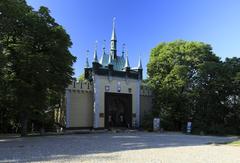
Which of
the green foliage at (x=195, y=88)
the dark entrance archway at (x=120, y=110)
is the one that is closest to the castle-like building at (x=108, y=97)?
the dark entrance archway at (x=120, y=110)

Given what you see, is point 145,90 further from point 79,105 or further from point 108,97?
point 79,105

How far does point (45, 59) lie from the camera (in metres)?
28.1

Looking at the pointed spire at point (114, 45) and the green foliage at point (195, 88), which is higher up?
the pointed spire at point (114, 45)

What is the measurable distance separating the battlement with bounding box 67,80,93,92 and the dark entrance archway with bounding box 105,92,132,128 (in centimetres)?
308

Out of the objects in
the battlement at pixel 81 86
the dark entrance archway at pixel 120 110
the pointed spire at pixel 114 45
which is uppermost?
the pointed spire at pixel 114 45

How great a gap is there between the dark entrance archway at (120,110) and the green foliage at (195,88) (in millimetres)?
3523

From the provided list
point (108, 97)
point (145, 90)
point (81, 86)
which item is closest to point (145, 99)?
point (145, 90)

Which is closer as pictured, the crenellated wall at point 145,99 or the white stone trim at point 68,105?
the white stone trim at point 68,105

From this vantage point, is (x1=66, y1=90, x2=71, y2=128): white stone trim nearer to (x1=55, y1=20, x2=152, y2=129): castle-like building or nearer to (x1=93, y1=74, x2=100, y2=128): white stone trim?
(x1=55, y1=20, x2=152, y2=129): castle-like building

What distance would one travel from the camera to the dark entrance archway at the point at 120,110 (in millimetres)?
44500

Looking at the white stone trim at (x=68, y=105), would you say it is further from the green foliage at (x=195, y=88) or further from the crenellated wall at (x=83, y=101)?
the green foliage at (x=195, y=88)

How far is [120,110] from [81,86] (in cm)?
666

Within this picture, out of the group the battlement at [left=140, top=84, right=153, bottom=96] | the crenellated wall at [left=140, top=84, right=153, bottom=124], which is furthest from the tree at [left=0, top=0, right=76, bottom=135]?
the crenellated wall at [left=140, top=84, right=153, bottom=124]

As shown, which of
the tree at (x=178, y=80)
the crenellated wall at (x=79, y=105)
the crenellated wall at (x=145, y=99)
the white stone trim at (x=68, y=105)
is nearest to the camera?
the white stone trim at (x=68, y=105)
